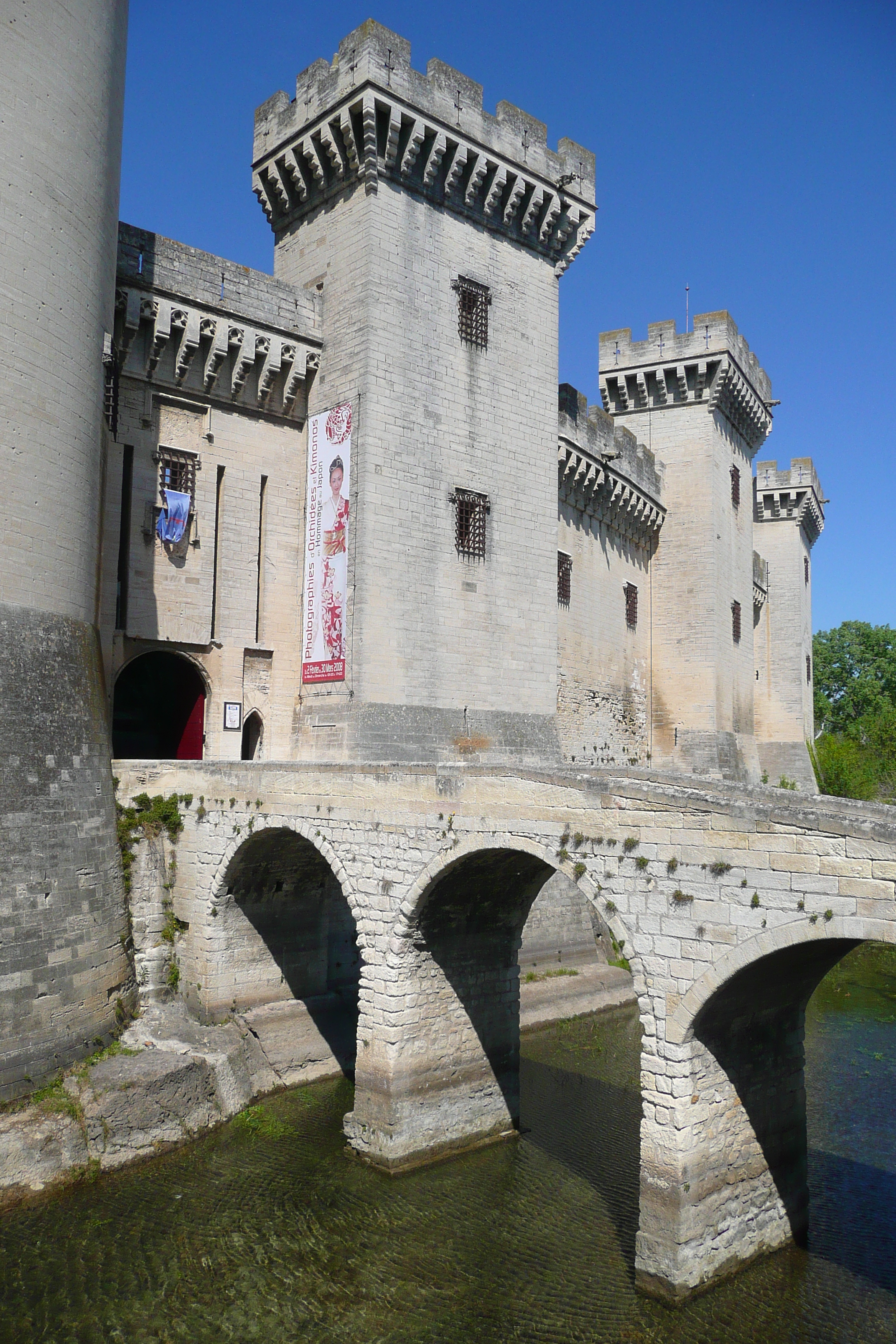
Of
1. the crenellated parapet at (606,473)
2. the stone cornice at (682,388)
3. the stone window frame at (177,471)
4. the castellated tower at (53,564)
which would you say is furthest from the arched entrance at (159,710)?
the stone cornice at (682,388)

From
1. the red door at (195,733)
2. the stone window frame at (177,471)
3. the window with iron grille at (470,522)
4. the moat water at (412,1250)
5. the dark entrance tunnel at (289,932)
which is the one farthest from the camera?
the window with iron grille at (470,522)

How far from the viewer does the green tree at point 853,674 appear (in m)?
60.0

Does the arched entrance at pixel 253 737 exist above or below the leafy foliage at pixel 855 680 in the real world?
below

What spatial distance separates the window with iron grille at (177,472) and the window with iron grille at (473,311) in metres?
5.98

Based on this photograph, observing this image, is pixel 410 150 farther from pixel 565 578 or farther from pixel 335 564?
pixel 565 578

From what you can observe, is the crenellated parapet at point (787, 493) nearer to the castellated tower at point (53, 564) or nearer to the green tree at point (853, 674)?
the green tree at point (853, 674)

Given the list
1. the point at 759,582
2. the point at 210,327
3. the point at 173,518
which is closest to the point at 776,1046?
the point at 173,518

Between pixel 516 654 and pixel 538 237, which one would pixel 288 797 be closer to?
pixel 516 654

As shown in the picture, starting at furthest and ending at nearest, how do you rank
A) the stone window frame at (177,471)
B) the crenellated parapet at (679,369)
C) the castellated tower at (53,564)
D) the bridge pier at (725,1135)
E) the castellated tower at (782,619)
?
the castellated tower at (782,619) < the crenellated parapet at (679,369) < the stone window frame at (177,471) < the castellated tower at (53,564) < the bridge pier at (725,1135)

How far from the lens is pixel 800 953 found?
959cm

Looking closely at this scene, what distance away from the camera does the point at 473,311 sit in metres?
19.8

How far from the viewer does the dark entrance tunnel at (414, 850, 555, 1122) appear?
12.6 metres

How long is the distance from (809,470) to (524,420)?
24.1m

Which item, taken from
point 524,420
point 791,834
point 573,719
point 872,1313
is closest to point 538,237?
point 524,420
